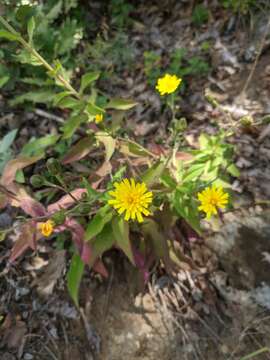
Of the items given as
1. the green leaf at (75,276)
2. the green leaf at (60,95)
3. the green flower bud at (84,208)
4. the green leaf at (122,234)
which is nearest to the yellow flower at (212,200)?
the green leaf at (122,234)

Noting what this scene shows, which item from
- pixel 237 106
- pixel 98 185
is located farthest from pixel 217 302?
pixel 237 106

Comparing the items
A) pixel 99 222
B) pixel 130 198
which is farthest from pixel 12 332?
pixel 130 198

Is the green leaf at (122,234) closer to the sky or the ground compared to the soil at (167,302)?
closer to the sky

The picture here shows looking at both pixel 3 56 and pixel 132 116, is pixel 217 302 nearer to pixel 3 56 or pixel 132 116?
pixel 132 116

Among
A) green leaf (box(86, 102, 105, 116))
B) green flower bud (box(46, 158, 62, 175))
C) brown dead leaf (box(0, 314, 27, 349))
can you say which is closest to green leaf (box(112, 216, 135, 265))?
green flower bud (box(46, 158, 62, 175))

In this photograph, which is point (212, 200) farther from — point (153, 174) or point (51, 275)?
point (51, 275)

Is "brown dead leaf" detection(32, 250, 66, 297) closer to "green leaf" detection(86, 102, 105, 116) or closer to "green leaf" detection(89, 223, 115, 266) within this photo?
"green leaf" detection(89, 223, 115, 266)

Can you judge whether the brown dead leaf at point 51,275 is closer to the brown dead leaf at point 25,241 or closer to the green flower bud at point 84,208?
the brown dead leaf at point 25,241
